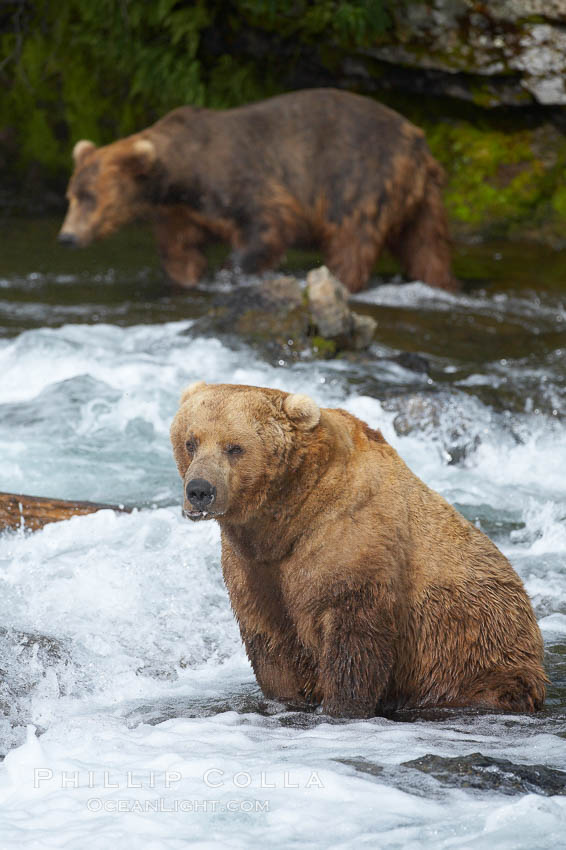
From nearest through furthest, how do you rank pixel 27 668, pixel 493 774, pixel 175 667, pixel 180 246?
pixel 493 774, pixel 27 668, pixel 175 667, pixel 180 246

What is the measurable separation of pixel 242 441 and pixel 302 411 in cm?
25

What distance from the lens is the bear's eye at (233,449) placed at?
13.9 feet

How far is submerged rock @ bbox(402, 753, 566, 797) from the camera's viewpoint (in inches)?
145

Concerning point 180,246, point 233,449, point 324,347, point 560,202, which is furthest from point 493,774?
point 560,202

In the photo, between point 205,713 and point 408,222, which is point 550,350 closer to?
point 408,222

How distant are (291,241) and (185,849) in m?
9.36

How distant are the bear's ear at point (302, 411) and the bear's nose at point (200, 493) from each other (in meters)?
0.48

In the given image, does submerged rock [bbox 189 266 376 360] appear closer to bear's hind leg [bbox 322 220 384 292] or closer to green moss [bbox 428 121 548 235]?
bear's hind leg [bbox 322 220 384 292]

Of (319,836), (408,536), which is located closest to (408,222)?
(408,536)

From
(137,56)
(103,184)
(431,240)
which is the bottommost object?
(431,240)

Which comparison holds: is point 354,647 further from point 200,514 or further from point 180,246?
point 180,246

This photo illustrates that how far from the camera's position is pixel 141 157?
11.9m

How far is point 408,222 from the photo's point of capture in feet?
41.4

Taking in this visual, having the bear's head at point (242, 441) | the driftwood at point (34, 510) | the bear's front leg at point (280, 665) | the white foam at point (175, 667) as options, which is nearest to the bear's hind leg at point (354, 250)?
the white foam at point (175, 667)
